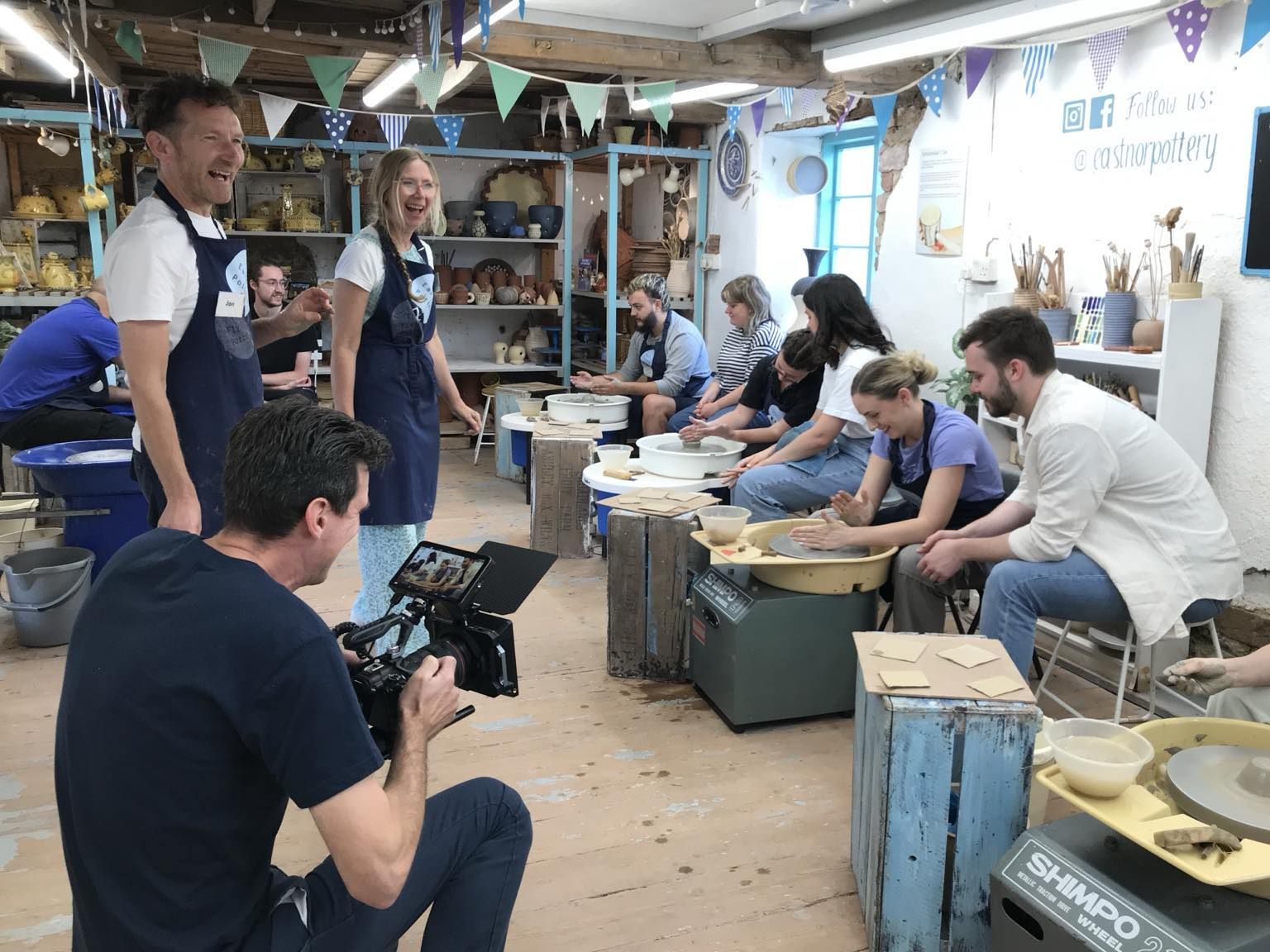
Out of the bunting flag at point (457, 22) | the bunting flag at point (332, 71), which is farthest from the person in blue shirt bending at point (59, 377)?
the bunting flag at point (457, 22)

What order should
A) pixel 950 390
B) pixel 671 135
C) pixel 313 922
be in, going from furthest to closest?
pixel 671 135
pixel 950 390
pixel 313 922

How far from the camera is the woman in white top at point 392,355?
2.94 metres

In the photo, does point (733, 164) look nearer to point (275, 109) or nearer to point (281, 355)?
point (275, 109)

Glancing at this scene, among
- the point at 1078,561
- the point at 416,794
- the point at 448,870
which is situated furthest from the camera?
the point at 1078,561

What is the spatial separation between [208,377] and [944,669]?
6.03 ft

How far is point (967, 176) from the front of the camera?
4875mm

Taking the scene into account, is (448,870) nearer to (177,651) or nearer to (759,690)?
(177,651)

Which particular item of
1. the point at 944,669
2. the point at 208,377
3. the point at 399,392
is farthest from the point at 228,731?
the point at 399,392

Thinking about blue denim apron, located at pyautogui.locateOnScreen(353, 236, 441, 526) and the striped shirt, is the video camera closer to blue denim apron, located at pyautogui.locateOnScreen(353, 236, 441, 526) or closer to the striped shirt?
blue denim apron, located at pyautogui.locateOnScreen(353, 236, 441, 526)

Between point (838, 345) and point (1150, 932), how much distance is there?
2.80 metres

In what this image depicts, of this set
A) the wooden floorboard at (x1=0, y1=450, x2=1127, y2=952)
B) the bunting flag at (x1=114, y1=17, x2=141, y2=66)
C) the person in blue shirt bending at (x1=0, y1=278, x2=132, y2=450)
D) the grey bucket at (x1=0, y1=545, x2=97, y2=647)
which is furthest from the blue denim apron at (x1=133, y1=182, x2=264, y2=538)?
the person in blue shirt bending at (x1=0, y1=278, x2=132, y2=450)

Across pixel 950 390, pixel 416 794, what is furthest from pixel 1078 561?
pixel 416 794

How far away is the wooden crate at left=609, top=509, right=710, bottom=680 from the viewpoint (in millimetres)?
3539

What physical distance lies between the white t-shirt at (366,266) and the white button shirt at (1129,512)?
1.96 meters
